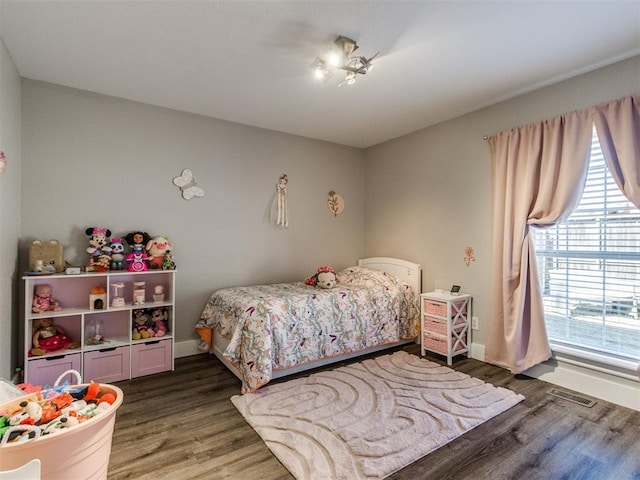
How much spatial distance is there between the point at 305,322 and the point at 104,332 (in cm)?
179

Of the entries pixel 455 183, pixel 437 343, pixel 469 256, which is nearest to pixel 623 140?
pixel 455 183

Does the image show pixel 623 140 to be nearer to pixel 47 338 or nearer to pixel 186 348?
pixel 186 348

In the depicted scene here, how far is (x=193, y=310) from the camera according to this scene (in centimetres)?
337

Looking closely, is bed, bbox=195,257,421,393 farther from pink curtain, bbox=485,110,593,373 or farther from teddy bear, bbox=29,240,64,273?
teddy bear, bbox=29,240,64,273

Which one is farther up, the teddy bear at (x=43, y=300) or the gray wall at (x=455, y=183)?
the gray wall at (x=455, y=183)

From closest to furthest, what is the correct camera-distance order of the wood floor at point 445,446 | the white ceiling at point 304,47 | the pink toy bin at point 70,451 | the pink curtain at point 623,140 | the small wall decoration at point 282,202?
the pink toy bin at point 70,451, the wood floor at point 445,446, the white ceiling at point 304,47, the pink curtain at point 623,140, the small wall decoration at point 282,202

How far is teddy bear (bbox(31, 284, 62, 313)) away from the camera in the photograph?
250 centimetres

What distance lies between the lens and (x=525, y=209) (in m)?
2.76

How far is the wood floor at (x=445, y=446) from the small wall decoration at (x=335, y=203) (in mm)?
2560

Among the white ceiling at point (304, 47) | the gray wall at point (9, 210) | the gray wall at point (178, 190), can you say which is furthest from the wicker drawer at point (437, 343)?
the gray wall at point (9, 210)

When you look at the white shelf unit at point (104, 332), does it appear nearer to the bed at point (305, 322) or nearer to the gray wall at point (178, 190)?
the gray wall at point (178, 190)

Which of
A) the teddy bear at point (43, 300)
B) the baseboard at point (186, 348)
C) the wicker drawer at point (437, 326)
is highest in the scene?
the teddy bear at point (43, 300)

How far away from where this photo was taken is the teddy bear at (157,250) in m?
3.00

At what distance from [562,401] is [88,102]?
449cm
